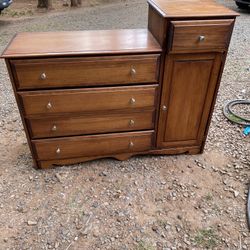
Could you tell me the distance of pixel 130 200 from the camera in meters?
1.96

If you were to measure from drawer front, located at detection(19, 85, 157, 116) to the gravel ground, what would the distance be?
0.60m

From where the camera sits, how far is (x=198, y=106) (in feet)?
6.77

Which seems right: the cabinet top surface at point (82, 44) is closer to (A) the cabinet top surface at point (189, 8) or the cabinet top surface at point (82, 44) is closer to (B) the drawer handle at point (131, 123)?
(A) the cabinet top surface at point (189, 8)

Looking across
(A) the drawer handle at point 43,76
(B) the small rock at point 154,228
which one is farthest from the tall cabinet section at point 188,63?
(A) the drawer handle at point 43,76

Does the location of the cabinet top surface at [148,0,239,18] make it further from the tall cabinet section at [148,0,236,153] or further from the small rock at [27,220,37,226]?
the small rock at [27,220,37,226]

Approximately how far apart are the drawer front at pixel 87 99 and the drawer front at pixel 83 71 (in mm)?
57

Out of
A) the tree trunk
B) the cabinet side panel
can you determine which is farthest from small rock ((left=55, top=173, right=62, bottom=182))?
the tree trunk

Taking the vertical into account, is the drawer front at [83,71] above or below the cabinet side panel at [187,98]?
above

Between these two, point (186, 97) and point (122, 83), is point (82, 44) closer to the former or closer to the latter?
point (122, 83)

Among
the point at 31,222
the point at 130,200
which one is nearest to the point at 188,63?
the point at 130,200

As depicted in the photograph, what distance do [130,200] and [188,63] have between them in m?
1.11

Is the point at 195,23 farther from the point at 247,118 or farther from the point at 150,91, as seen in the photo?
the point at 247,118

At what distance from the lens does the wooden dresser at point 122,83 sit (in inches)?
65.9

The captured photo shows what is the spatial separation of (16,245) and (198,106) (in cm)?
166
